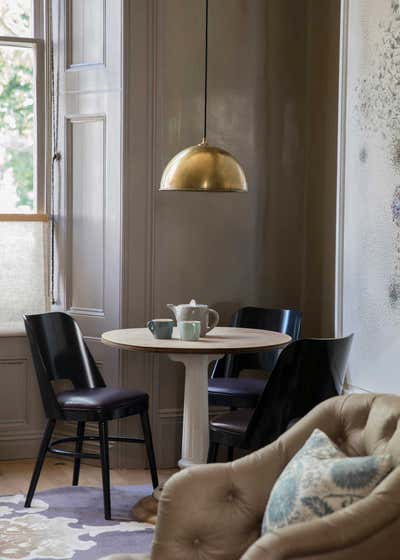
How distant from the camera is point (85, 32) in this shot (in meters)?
4.63

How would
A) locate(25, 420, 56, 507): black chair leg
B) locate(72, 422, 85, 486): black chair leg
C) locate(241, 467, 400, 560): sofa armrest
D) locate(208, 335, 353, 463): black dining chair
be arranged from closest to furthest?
locate(241, 467, 400, 560): sofa armrest
locate(208, 335, 353, 463): black dining chair
locate(25, 420, 56, 507): black chair leg
locate(72, 422, 85, 486): black chair leg

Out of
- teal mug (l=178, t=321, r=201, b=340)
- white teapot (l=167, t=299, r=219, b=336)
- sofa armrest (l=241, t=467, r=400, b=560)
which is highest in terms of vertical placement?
white teapot (l=167, t=299, r=219, b=336)

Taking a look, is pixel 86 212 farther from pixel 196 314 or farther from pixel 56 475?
pixel 56 475

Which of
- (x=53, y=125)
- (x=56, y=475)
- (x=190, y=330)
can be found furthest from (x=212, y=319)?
(x=53, y=125)

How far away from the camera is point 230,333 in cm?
404

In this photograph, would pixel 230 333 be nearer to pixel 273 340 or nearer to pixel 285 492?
pixel 273 340

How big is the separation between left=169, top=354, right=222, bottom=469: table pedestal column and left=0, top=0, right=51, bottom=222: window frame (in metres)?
1.49

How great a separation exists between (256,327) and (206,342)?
0.79m

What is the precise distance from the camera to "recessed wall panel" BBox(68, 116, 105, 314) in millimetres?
4613

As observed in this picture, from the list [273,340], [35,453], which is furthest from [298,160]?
[35,453]

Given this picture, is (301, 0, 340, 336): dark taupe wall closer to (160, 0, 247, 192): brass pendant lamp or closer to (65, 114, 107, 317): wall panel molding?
(160, 0, 247, 192): brass pendant lamp

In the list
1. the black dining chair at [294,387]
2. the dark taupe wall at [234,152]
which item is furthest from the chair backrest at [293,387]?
the dark taupe wall at [234,152]

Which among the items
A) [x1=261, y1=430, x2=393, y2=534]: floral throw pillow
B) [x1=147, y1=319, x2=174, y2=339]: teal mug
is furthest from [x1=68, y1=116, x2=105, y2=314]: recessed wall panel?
[x1=261, y1=430, x2=393, y2=534]: floral throw pillow

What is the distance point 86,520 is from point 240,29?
2.55 meters
